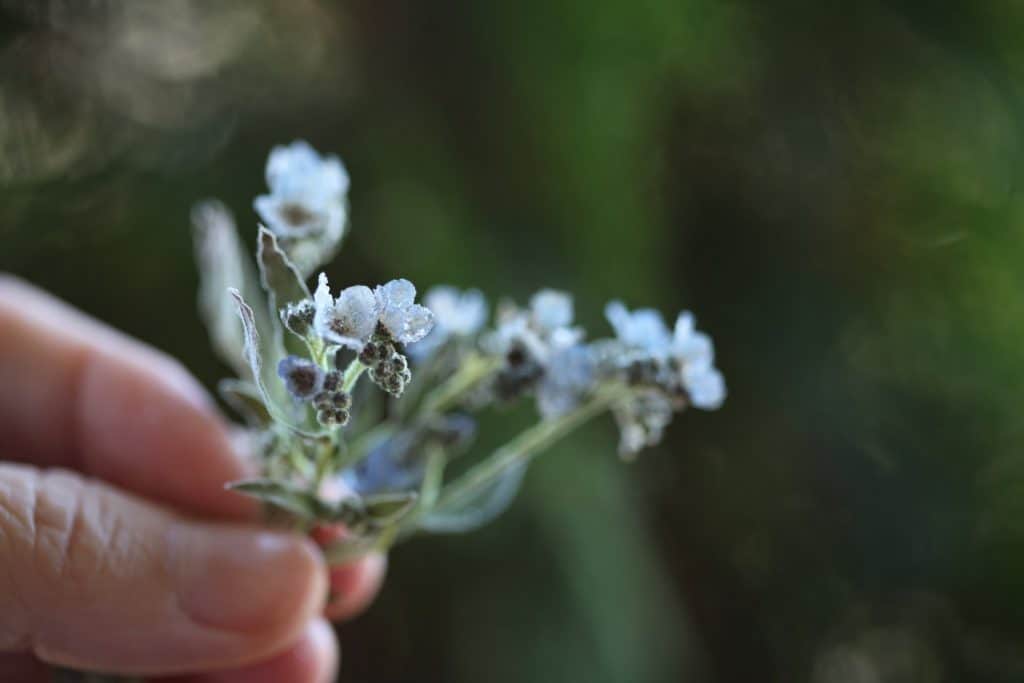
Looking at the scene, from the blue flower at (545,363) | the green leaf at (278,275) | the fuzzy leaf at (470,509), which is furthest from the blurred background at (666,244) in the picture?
the green leaf at (278,275)

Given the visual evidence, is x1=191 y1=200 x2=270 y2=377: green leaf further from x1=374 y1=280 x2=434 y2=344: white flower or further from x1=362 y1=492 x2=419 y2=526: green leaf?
x1=374 y1=280 x2=434 y2=344: white flower

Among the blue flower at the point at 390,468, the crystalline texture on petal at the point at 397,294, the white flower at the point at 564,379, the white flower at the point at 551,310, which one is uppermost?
the crystalline texture on petal at the point at 397,294

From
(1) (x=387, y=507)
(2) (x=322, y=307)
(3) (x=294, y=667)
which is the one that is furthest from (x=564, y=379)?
(3) (x=294, y=667)

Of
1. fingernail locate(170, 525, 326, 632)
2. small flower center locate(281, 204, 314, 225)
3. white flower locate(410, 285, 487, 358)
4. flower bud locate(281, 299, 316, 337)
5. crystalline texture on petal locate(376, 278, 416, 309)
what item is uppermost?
small flower center locate(281, 204, 314, 225)

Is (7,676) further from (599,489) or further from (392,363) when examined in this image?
(599,489)

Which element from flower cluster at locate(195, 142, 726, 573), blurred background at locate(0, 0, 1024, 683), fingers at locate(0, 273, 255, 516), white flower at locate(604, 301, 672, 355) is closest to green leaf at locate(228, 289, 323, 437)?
flower cluster at locate(195, 142, 726, 573)

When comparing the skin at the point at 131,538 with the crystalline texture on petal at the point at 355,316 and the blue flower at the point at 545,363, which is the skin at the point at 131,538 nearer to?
the blue flower at the point at 545,363

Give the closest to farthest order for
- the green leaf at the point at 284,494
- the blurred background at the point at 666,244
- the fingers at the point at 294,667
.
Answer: the green leaf at the point at 284,494 → the fingers at the point at 294,667 → the blurred background at the point at 666,244

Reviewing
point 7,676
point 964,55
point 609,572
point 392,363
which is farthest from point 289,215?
point 964,55
